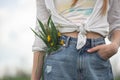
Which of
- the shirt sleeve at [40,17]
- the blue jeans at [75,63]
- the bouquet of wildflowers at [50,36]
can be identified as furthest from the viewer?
the shirt sleeve at [40,17]

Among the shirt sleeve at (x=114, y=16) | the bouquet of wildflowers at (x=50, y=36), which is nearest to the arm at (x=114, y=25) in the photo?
the shirt sleeve at (x=114, y=16)

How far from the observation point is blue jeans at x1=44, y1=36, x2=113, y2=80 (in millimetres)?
3525

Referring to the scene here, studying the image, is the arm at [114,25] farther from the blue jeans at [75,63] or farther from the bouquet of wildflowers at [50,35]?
the bouquet of wildflowers at [50,35]

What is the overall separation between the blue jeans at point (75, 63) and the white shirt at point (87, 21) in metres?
0.05

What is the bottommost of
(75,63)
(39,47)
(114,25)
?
(75,63)

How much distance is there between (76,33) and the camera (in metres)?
3.61

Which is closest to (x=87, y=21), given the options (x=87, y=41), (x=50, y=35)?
(x=87, y=41)

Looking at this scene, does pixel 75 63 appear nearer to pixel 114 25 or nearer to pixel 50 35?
pixel 50 35

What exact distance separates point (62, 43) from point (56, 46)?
0.06 metres

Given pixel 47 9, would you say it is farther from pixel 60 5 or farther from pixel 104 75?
pixel 104 75

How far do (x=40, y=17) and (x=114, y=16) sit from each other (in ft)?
1.77

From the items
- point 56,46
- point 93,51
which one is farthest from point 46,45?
point 93,51

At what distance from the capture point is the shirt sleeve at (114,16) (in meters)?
3.86

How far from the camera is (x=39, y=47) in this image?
12.4 feet
